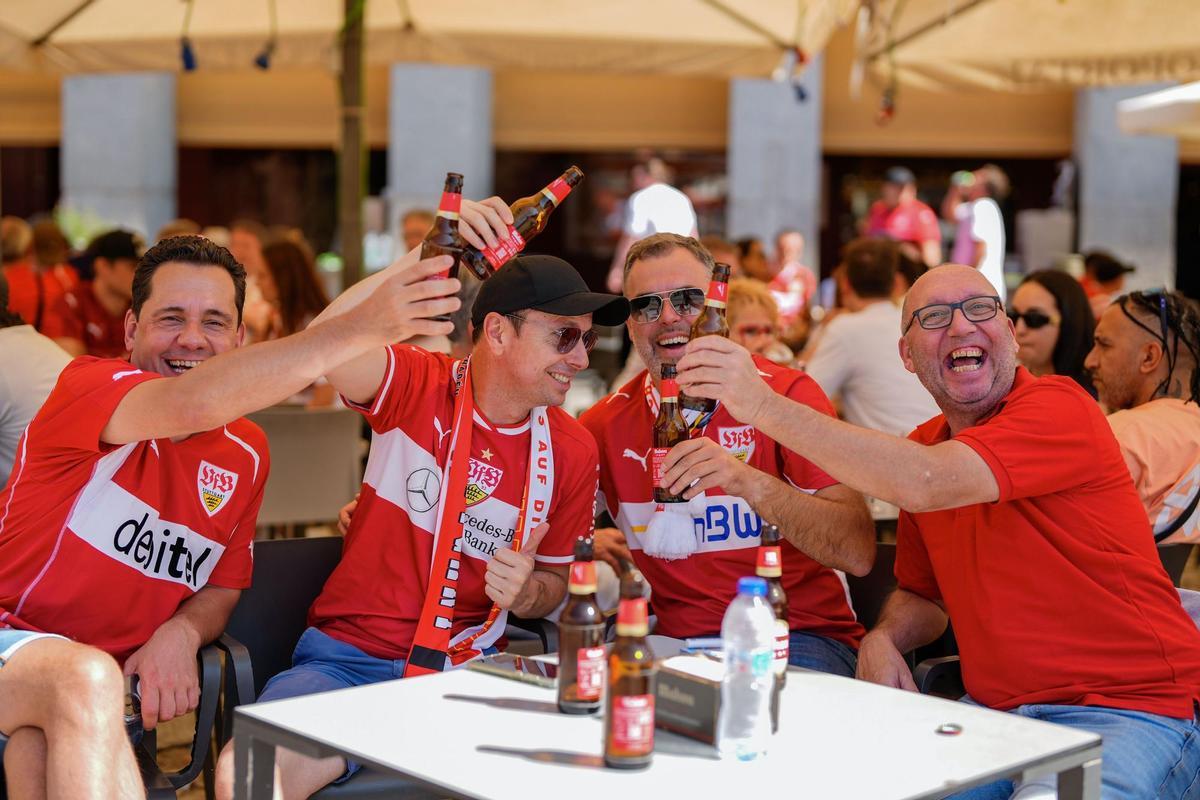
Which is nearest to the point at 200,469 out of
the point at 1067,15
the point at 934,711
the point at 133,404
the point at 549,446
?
the point at 133,404

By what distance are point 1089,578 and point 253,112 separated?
14705mm

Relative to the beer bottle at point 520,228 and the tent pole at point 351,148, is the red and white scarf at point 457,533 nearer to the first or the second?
the beer bottle at point 520,228

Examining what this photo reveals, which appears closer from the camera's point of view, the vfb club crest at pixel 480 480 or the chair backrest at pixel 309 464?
the vfb club crest at pixel 480 480

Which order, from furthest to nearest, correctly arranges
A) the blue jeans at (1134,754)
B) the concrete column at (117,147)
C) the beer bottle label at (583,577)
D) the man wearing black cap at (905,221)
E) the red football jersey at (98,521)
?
the concrete column at (117,147), the man wearing black cap at (905,221), the red football jersey at (98,521), the blue jeans at (1134,754), the beer bottle label at (583,577)

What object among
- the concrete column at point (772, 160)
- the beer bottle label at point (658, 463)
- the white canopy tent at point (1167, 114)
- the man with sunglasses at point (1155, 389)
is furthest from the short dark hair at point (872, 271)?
the concrete column at point (772, 160)

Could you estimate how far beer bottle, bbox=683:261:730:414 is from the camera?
3.08m

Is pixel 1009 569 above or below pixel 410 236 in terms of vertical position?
below

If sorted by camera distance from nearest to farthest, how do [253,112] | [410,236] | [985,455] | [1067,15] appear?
[985,455] → [1067,15] → [410,236] → [253,112]

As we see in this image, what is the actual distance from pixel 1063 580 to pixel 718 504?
0.90 metres

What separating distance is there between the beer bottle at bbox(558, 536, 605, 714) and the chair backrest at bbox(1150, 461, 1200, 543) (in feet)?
6.83

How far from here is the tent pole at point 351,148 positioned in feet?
19.9

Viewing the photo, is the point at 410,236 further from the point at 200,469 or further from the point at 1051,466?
the point at 1051,466

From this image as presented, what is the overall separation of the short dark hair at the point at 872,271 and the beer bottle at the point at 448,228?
360 centimetres

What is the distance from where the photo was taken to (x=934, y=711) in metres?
2.47
